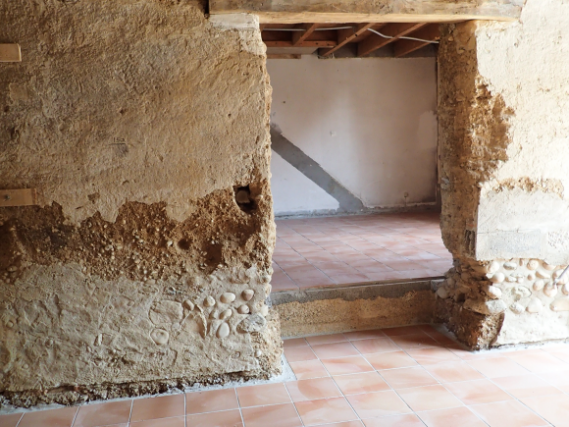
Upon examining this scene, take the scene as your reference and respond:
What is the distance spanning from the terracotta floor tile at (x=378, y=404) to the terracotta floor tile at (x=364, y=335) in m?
0.74

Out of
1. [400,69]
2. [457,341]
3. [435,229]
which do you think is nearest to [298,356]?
[457,341]

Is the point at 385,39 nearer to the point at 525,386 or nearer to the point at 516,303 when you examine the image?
the point at 516,303

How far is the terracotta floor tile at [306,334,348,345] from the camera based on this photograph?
11.0 ft

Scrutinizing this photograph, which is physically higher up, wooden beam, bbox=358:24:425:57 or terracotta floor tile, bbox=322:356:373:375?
wooden beam, bbox=358:24:425:57

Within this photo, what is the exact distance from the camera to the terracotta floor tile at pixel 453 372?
2.81 metres

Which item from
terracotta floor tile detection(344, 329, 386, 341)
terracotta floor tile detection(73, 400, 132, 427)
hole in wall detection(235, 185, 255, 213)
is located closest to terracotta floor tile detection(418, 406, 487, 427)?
terracotta floor tile detection(344, 329, 386, 341)

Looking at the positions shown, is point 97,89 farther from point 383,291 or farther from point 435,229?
point 435,229

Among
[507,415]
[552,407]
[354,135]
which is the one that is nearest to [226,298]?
[507,415]

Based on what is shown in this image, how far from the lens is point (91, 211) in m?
2.55

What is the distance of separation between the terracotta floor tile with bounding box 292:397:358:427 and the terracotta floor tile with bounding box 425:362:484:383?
61 cm

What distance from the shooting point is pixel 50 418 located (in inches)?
99.5

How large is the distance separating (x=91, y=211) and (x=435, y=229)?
14.5 feet

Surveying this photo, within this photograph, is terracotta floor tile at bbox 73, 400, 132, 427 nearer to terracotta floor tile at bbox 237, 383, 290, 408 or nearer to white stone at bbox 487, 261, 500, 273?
terracotta floor tile at bbox 237, 383, 290, 408

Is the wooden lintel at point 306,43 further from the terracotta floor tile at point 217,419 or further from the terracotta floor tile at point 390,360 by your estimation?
the terracotta floor tile at point 217,419
